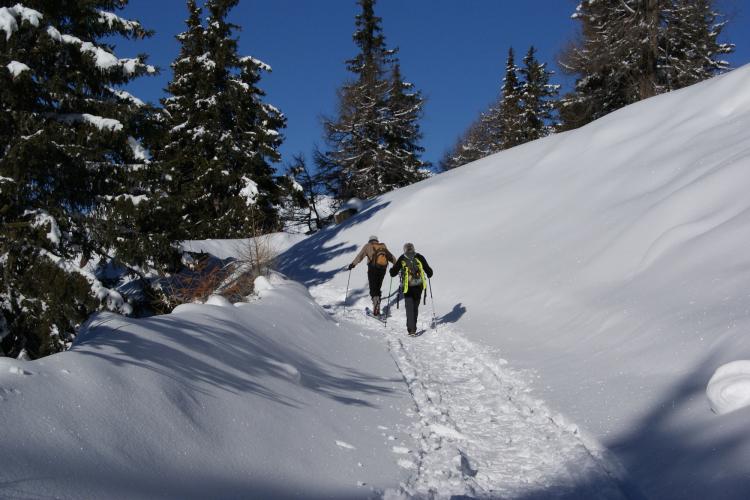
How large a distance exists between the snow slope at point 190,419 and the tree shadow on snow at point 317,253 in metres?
A: 12.0

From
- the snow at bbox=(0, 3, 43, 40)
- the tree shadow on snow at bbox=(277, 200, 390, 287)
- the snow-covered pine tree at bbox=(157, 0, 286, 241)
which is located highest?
the snow-covered pine tree at bbox=(157, 0, 286, 241)

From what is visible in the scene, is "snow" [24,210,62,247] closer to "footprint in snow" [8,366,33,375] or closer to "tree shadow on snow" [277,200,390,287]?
"footprint in snow" [8,366,33,375]

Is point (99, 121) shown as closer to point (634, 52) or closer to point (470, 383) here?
point (470, 383)

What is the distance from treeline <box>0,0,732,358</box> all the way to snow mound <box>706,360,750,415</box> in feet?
26.7

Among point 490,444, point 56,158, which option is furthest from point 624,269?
point 56,158

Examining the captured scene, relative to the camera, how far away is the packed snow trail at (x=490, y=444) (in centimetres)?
365

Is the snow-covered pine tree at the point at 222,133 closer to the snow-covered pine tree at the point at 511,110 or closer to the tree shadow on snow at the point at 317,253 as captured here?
the tree shadow on snow at the point at 317,253

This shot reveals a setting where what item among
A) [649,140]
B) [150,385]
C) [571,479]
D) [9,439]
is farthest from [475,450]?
[649,140]

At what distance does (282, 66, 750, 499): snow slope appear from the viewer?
4176 millimetres

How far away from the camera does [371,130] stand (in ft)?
98.5

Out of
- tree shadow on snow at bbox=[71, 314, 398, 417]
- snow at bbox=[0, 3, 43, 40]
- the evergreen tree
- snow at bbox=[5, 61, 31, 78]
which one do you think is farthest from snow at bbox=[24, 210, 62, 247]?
the evergreen tree

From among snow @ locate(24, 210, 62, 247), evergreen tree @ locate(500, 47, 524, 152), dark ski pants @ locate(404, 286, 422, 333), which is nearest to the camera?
snow @ locate(24, 210, 62, 247)

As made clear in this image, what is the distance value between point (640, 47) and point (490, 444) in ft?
69.2

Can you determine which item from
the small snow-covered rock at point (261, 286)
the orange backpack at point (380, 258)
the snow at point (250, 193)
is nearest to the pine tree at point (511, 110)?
the snow at point (250, 193)
